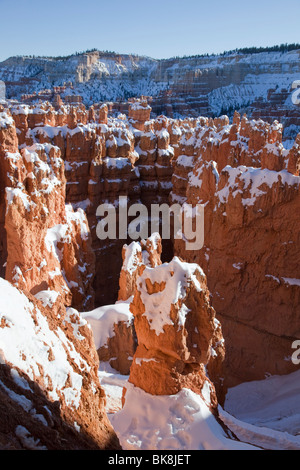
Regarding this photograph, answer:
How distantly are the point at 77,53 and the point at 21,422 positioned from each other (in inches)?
3768

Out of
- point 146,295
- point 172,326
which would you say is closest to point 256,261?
point 146,295

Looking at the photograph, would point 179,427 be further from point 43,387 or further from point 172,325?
point 43,387

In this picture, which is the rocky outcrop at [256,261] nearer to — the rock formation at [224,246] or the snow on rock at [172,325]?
the rock formation at [224,246]

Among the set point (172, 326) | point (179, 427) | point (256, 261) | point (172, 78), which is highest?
point (172, 78)

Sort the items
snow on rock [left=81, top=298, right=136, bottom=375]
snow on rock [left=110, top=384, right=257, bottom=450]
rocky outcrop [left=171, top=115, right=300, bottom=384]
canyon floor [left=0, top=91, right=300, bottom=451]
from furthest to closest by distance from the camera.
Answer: rocky outcrop [left=171, top=115, right=300, bottom=384]
snow on rock [left=81, top=298, right=136, bottom=375]
snow on rock [left=110, top=384, right=257, bottom=450]
canyon floor [left=0, top=91, right=300, bottom=451]

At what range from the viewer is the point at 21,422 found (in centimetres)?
284

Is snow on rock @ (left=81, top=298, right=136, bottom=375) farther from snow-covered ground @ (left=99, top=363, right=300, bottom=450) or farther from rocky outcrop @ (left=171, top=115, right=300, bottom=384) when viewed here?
rocky outcrop @ (left=171, top=115, right=300, bottom=384)

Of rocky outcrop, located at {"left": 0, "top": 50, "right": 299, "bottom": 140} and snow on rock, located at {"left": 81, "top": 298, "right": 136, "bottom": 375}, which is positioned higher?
rocky outcrop, located at {"left": 0, "top": 50, "right": 299, "bottom": 140}

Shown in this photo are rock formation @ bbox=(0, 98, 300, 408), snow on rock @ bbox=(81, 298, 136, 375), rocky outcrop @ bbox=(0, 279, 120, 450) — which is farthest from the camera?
rock formation @ bbox=(0, 98, 300, 408)

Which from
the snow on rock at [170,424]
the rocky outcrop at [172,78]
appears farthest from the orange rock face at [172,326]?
the rocky outcrop at [172,78]

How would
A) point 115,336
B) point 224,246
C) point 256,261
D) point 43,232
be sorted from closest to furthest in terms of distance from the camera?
point 115,336
point 43,232
point 256,261
point 224,246

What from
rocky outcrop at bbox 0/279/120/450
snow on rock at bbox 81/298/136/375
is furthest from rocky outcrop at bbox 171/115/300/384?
rocky outcrop at bbox 0/279/120/450

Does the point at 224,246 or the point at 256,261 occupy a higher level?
the point at 224,246

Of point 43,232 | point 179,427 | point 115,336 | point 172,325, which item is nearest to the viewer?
point 179,427
